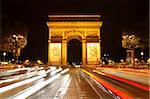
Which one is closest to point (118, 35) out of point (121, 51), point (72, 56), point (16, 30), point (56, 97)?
point (121, 51)

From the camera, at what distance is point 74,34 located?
3967 inches

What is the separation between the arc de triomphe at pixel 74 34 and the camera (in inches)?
3807

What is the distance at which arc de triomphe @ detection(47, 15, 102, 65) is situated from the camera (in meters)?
96.7

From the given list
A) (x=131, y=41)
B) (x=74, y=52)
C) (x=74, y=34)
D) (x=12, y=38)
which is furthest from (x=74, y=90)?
(x=74, y=52)

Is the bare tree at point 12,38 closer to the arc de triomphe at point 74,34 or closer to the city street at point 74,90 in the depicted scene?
the arc de triomphe at point 74,34

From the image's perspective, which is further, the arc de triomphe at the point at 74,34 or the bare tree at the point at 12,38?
the arc de triomphe at the point at 74,34

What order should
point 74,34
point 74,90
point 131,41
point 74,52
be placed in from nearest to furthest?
1. point 74,90
2. point 131,41
3. point 74,34
4. point 74,52

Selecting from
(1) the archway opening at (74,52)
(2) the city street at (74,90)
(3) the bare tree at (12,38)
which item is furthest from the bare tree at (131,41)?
(2) the city street at (74,90)

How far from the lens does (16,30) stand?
87375 millimetres

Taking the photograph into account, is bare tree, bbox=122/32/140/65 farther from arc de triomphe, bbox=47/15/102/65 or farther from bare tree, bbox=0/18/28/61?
bare tree, bbox=0/18/28/61

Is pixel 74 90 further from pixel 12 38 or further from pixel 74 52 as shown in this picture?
pixel 74 52

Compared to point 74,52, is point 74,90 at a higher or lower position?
lower

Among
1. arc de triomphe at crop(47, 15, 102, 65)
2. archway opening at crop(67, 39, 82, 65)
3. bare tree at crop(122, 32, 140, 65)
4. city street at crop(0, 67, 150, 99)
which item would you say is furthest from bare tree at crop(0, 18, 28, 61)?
archway opening at crop(67, 39, 82, 65)

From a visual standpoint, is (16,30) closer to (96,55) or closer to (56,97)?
(96,55)
